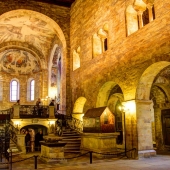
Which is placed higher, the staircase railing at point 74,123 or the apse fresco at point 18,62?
the apse fresco at point 18,62

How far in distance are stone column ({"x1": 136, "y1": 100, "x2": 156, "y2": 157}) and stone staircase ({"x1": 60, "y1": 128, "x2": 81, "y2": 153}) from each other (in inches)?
170

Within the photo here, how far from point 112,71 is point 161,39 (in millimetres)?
4210

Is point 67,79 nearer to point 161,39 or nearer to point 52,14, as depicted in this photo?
point 52,14

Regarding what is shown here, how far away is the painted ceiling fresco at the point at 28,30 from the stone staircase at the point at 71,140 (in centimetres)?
1070

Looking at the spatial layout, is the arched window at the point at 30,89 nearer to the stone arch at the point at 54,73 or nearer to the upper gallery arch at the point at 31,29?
the stone arch at the point at 54,73

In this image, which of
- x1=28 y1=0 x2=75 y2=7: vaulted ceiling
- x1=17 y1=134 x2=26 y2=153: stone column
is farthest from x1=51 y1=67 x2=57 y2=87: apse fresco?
x1=17 y1=134 x2=26 y2=153: stone column

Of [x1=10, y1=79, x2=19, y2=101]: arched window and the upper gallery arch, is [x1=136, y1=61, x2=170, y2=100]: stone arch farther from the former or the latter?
[x1=10, y1=79, x2=19, y2=101]: arched window

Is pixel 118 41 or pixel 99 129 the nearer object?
pixel 99 129

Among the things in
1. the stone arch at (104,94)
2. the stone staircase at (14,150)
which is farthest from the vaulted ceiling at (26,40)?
the stone staircase at (14,150)

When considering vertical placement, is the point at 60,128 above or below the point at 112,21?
below

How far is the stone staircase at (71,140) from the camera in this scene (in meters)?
14.5

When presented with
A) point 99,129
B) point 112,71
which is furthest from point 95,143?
point 112,71

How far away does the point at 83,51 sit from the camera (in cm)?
1809

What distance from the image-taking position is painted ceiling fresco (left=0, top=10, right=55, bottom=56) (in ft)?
73.5
